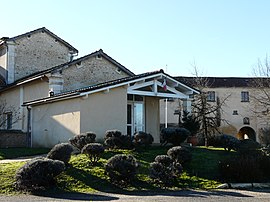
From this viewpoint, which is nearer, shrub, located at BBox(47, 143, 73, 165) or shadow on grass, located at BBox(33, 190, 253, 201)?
shadow on grass, located at BBox(33, 190, 253, 201)

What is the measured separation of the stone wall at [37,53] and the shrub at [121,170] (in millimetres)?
19559

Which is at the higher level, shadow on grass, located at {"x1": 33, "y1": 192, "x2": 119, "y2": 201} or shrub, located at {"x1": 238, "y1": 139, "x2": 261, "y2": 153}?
shrub, located at {"x1": 238, "y1": 139, "x2": 261, "y2": 153}

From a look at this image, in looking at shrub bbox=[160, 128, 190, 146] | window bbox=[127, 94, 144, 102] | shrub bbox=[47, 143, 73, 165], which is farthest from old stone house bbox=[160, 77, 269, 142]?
shrub bbox=[47, 143, 73, 165]

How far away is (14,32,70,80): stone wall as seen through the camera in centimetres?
3019

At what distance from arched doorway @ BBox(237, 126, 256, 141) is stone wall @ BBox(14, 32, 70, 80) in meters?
27.1

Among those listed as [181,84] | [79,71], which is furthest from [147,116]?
[79,71]

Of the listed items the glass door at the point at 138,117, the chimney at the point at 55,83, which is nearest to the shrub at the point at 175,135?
the glass door at the point at 138,117

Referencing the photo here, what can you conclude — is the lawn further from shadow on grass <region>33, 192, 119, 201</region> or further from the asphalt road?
the asphalt road

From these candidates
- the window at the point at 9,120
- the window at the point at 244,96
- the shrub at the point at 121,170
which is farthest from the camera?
the window at the point at 244,96

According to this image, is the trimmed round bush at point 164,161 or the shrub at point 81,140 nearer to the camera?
the trimmed round bush at point 164,161

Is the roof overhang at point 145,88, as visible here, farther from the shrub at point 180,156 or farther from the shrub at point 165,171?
the shrub at point 165,171

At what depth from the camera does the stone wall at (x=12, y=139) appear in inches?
923

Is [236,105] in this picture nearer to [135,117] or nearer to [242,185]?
[135,117]

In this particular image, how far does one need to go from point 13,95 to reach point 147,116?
→ 11025 mm
